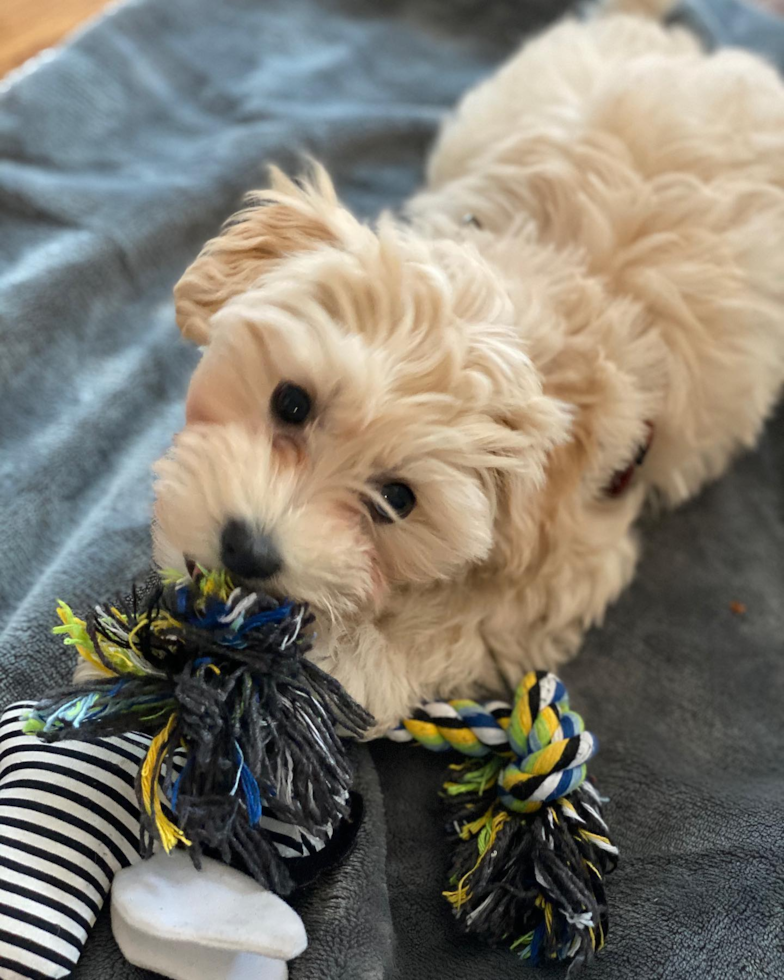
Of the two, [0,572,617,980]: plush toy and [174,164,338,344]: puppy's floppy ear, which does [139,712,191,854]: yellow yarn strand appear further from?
[174,164,338,344]: puppy's floppy ear

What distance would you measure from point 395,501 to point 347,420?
0.45 feet

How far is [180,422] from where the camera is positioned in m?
1.78

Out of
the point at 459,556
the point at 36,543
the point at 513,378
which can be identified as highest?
the point at 513,378

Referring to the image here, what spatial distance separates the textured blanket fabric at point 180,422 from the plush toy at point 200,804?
0.08 meters

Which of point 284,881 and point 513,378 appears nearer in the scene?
point 284,881

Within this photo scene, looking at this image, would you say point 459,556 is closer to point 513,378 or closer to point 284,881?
point 513,378

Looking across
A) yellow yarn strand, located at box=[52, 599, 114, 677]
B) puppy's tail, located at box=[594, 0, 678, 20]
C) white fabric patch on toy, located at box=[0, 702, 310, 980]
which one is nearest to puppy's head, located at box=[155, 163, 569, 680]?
yellow yarn strand, located at box=[52, 599, 114, 677]

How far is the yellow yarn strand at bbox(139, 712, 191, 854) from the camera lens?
0.91 m

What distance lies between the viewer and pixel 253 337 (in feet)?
3.83

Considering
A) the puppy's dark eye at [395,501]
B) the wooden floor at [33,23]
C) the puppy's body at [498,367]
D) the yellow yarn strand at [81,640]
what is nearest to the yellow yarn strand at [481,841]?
the puppy's body at [498,367]

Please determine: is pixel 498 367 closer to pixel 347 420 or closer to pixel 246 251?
pixel 347 420

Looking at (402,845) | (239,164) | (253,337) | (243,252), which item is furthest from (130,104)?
(402,845)

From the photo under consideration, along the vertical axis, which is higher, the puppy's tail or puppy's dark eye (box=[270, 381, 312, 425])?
the puppy's tail

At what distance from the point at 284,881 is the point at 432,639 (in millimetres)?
495
